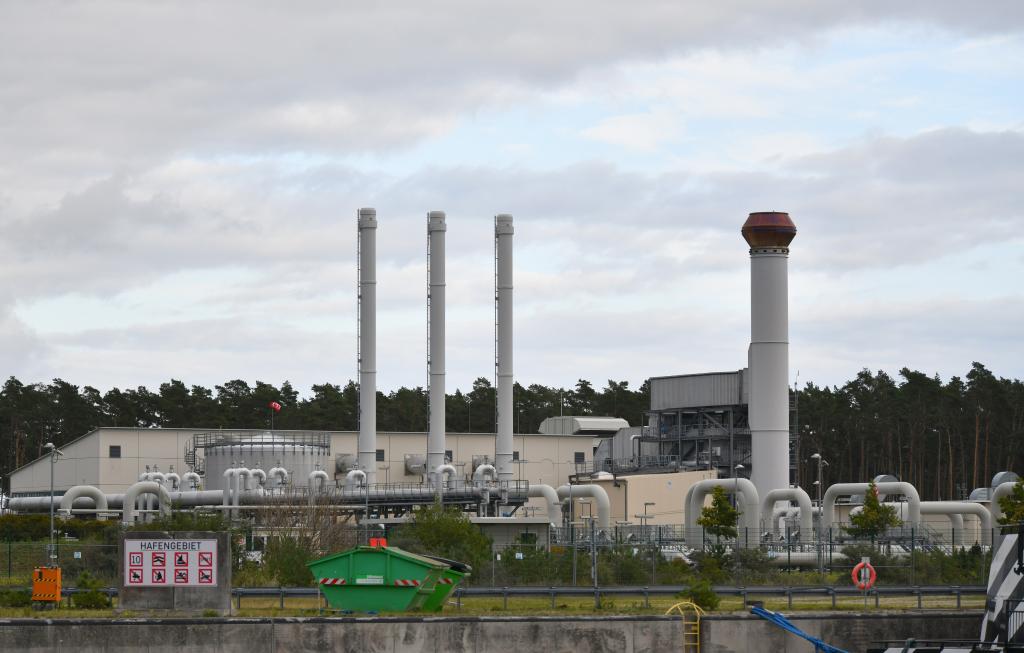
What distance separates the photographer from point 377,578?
3225 centimetres

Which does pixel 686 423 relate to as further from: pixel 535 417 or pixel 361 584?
pixel 535 417

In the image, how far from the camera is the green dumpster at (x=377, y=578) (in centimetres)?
3216

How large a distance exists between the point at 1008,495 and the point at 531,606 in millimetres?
35522

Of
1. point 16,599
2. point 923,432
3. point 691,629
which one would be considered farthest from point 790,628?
point 923,432

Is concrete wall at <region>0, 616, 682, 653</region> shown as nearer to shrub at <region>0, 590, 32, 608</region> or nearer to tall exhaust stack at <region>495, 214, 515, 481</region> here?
shrub at <region>0, 590, 32, 608</region>

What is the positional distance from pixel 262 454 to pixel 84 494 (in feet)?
41.5

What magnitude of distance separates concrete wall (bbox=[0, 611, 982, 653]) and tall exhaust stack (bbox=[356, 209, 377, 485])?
5582 cm

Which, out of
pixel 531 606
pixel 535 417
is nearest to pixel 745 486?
pixel 531 606

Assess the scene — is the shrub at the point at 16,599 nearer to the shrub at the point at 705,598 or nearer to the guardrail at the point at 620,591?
the guardrail at the point at 620,591

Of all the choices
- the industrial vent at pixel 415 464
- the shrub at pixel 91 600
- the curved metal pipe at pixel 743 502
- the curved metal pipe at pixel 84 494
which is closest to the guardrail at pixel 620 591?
the shrub at pixel 91 600

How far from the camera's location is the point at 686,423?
94125mm

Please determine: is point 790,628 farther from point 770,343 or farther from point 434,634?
point 770,343

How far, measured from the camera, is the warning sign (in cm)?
3250

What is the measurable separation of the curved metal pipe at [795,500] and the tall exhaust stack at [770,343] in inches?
40.8
